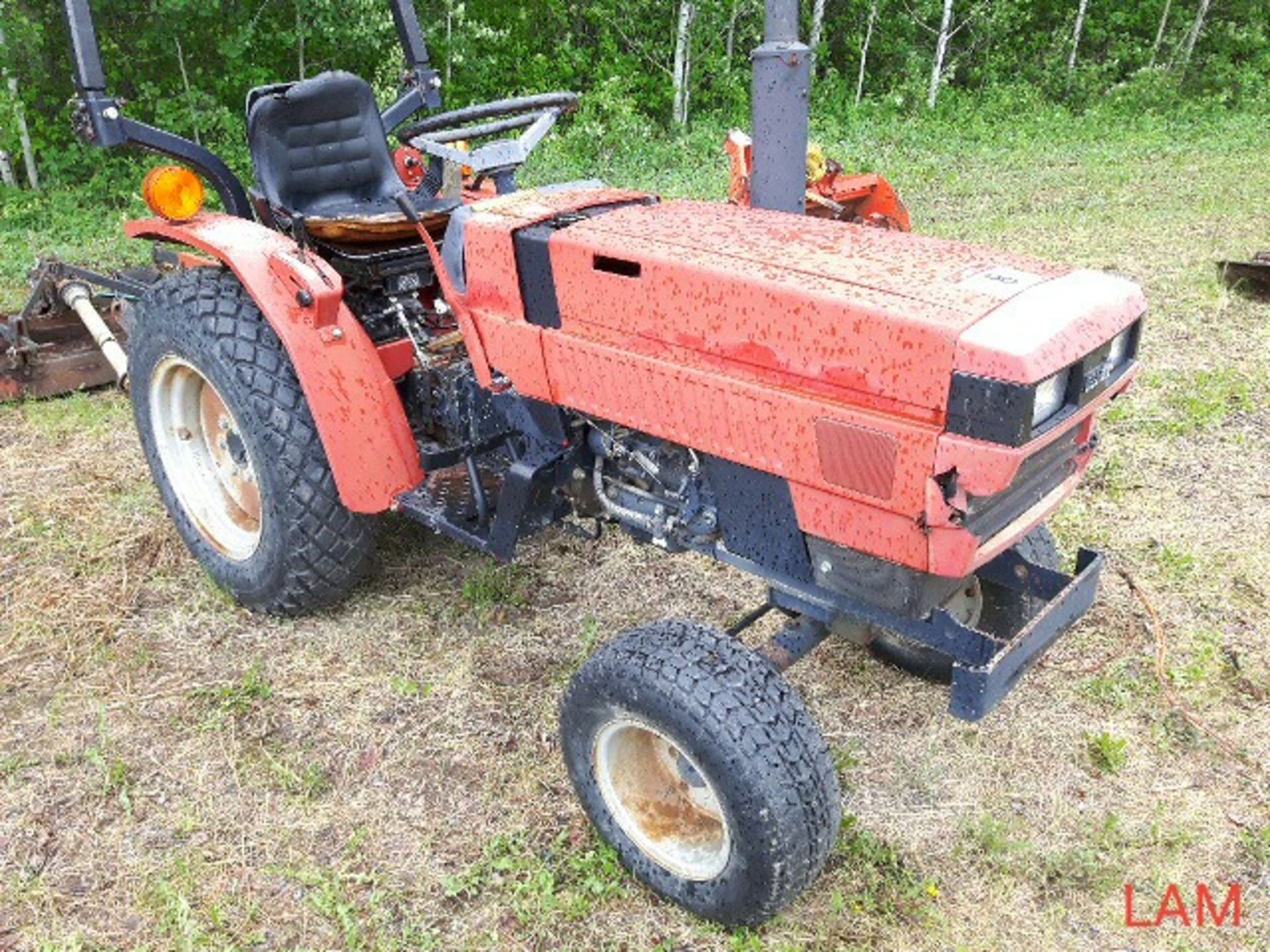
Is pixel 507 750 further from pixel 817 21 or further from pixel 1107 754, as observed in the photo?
pixel 817 21

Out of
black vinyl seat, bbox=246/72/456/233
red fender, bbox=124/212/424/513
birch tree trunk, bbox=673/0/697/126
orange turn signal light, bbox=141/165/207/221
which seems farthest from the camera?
birch tree trunk, bbox=673/0/697/126

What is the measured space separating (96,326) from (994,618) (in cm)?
371

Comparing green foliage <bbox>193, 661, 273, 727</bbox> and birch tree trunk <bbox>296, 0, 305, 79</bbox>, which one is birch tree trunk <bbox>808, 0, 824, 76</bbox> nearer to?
birch tree trunk <bbox>296, 0, 305, 79</bbox>

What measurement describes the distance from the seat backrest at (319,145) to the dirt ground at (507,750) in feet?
3.82

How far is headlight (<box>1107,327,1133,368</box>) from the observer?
221cm

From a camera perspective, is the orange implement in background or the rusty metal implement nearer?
the rusty metal implement

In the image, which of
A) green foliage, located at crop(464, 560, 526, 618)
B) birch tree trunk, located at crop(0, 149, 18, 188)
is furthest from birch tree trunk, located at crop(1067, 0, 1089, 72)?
green foliage, located at crop(464, 560, 526, 618)

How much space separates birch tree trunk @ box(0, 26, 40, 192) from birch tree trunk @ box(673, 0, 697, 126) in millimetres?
5782

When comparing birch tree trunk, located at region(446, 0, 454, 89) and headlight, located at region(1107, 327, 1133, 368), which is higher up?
headlight, located at region(1107, 327, 1133, 368)

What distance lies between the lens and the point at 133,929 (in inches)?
Answer: 94.0

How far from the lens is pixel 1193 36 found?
1413 centimetres

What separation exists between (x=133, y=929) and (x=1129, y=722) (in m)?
2.47

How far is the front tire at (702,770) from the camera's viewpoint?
85.1 inches

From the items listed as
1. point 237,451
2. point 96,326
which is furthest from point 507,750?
point 96,326
